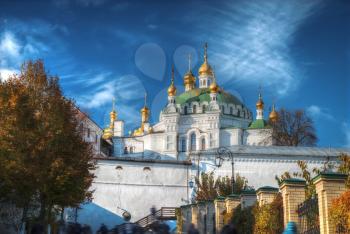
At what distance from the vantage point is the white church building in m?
42.9

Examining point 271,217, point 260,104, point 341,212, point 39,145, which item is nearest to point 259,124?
point 260,104

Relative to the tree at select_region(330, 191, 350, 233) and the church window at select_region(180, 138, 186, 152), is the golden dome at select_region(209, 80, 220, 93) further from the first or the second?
the tree at select_region(330, 191, 350, 233)

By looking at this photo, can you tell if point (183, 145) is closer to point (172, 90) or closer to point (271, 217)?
point (172, 90)

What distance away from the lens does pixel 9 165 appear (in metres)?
19.7

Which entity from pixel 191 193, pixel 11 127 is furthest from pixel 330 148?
pixel 11 127

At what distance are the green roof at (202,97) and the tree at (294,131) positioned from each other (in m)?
16.1

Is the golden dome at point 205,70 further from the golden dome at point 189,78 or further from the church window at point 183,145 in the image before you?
the church window at point 183,145

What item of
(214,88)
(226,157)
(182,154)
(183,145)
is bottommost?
(226,157)

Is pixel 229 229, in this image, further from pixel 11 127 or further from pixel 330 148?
pixel 330 148

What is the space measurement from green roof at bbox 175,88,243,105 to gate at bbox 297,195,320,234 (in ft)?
194

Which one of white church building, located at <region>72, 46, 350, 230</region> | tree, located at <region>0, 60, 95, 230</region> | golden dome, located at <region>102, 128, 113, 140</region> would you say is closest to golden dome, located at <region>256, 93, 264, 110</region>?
white church building, located at <region>72, 46, 350, 230</region>

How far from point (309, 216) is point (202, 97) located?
60525 millimetres

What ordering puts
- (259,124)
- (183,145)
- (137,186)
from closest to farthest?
(137,186)
(183,145)
(259,124)

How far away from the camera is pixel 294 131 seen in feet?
182
